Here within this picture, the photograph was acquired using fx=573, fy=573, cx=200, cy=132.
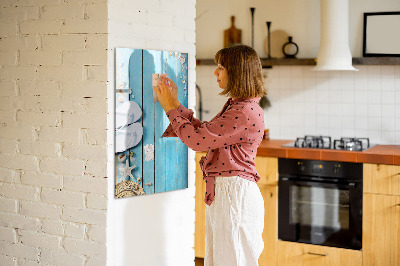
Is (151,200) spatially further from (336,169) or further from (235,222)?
(336,169)

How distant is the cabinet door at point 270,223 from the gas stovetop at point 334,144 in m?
0.38

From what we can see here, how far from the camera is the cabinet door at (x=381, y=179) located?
373 cm

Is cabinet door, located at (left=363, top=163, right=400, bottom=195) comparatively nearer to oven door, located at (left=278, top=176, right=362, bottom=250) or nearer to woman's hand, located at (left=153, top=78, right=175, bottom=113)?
oven door, located at (left=278, top=176, right=362, bottom=250)

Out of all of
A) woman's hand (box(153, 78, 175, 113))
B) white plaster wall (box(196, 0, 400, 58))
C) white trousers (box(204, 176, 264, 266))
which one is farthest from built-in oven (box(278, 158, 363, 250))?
woman's hand (box(153, 78, 175, 113))

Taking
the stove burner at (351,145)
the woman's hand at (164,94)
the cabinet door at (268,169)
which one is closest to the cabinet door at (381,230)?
the stove burner at (351,145)

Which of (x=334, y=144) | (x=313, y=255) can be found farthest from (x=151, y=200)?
(x=334, y=144)

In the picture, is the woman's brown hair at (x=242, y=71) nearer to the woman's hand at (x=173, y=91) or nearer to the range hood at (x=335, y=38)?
the woman's hand at (x=173, y=91)

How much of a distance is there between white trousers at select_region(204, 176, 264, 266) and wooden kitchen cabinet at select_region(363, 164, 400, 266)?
137 cm

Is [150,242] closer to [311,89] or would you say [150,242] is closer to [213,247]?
[213,247]

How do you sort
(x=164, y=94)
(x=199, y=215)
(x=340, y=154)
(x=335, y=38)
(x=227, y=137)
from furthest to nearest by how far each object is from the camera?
(x=199, y=215)
(x=335, y=38)
(x=340, y=154)
(x=164, y=94)
(x=227, y=137)

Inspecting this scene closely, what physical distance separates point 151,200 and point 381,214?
167 cm

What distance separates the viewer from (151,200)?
298cm


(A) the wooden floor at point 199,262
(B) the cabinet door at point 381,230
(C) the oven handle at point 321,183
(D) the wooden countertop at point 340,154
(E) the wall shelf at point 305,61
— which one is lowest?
(A) the wooden floor at point 199,262

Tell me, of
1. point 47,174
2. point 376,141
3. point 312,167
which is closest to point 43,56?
point 47,174
